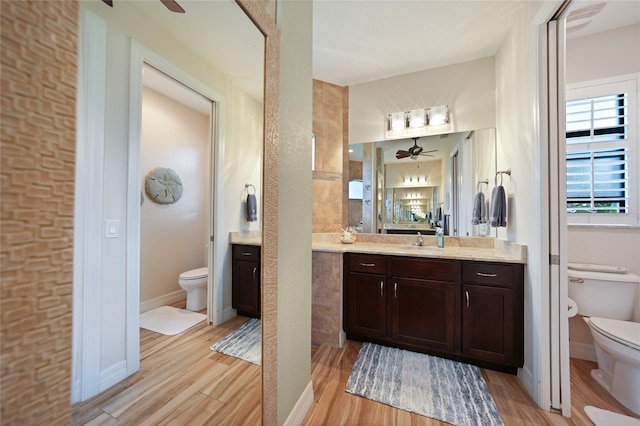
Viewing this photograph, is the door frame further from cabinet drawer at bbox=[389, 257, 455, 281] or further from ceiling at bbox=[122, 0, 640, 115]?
cabinet drawer at bbox=[389, 257, 455, 281]

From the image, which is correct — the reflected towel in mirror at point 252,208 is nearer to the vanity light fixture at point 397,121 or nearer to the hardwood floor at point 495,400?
the hardwood floor at point 495,400

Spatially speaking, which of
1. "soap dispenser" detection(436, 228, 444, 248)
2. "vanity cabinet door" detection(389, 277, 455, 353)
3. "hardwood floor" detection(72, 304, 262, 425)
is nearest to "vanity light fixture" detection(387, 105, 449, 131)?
"soap dispenser" detection(436, 228, 444, 248)

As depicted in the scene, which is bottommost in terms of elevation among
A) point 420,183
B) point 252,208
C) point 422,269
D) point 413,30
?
point 422,269

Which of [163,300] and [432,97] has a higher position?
[432,97]

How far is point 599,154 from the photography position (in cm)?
209

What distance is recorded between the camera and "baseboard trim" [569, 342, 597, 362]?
196cm

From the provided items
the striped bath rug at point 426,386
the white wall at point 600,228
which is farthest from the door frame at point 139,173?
the white wall at point 600,228

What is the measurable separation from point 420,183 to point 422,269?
1.11 metres

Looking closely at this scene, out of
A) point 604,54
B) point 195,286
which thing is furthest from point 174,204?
point 604,54

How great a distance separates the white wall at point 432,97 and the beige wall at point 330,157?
142 mm

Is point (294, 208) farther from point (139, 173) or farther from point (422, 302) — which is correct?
point (422, 302)

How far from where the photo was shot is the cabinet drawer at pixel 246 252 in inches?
38.1

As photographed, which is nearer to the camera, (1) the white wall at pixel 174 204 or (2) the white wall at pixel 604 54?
(1) the white wall at pixel 174 204

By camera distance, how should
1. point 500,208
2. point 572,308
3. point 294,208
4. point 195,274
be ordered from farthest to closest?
point 500,208 → point 572,308 → point 294,208 → point 195,274
